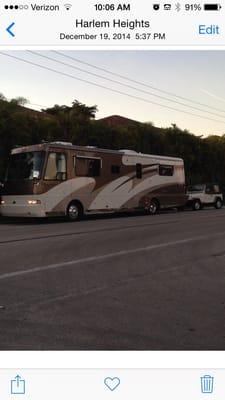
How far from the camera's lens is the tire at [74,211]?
21.2 m

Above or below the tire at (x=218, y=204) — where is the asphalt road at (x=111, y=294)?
below

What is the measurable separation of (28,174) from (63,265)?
11.7 metres

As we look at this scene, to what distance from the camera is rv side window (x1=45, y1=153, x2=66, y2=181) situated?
20.5 metres

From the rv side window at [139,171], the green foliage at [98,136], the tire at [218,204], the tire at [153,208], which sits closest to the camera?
the green foliage at [98,136]

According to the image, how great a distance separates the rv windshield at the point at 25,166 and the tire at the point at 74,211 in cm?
197

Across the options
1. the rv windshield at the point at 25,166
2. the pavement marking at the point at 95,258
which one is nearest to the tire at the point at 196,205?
the rv windshield at the point at 25,166
